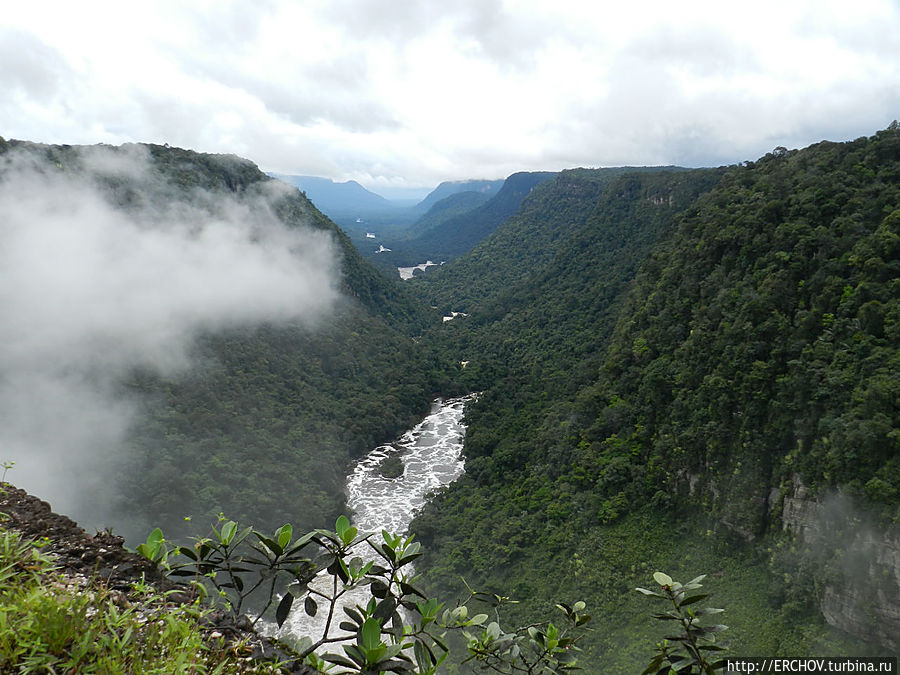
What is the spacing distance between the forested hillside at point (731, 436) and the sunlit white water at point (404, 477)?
321 centimetres

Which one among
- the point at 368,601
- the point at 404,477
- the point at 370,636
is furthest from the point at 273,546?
the point at 404,477

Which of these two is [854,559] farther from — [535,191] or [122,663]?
[535,191]

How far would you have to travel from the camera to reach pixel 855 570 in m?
15.7

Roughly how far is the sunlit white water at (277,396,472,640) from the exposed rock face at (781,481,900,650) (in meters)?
20.6

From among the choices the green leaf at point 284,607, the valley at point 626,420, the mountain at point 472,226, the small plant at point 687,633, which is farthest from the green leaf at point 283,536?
the mountain at point 472,226

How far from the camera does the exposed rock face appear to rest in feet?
48.5

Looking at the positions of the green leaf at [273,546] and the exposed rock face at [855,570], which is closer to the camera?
the green leaf at [273,546]

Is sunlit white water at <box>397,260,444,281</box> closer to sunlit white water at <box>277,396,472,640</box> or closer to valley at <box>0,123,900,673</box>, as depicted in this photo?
valley at <box>0,123,900,673</box>

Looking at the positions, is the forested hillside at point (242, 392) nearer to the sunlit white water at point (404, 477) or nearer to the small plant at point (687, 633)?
the sunlit white water at point (404, 477)

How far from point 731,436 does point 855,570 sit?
7238 millimetres

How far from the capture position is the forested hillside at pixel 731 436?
17.2m

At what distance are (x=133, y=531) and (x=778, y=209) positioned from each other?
135 ft

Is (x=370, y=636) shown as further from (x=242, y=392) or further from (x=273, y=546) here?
(x=242, y=392)

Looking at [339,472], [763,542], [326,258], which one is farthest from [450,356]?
[763,542]
